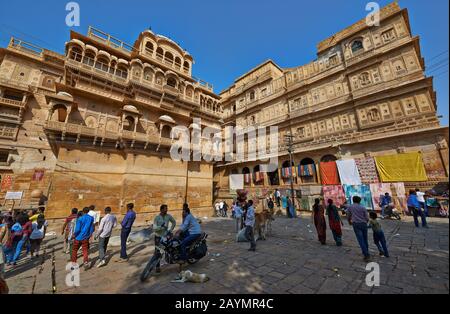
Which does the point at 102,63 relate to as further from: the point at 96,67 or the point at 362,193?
the point at 362,193

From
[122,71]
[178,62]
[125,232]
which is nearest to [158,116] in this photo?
[122,71]

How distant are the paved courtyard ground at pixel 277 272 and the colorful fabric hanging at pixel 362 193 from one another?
8.32 m

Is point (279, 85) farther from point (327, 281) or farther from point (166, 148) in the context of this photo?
point (327, 281)

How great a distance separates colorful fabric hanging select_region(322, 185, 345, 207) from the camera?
15.2 meters

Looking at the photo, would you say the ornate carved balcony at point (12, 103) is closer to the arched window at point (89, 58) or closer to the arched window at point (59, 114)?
the arched window at point (59, 114)

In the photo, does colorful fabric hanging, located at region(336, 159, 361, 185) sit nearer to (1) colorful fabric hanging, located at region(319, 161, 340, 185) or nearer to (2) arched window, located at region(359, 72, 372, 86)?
(1) colorful fabric hanging, located at region(319, 161, 340, 185)

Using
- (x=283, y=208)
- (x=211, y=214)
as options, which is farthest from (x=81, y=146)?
(x=283, y=208)

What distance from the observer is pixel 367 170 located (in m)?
14.6

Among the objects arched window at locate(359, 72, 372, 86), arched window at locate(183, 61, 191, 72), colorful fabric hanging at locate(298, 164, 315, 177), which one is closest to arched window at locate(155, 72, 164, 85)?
arched window at locate(183, 61, 191, 72)

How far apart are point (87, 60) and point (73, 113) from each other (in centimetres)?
479

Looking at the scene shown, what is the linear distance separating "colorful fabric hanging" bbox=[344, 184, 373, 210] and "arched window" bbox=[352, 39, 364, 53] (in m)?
14.5

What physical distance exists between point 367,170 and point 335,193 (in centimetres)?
319

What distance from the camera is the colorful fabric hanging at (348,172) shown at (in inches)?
590

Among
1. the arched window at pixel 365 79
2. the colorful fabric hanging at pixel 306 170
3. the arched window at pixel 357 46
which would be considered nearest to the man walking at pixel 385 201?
the colorful fabric hanging at pixel 306 170
